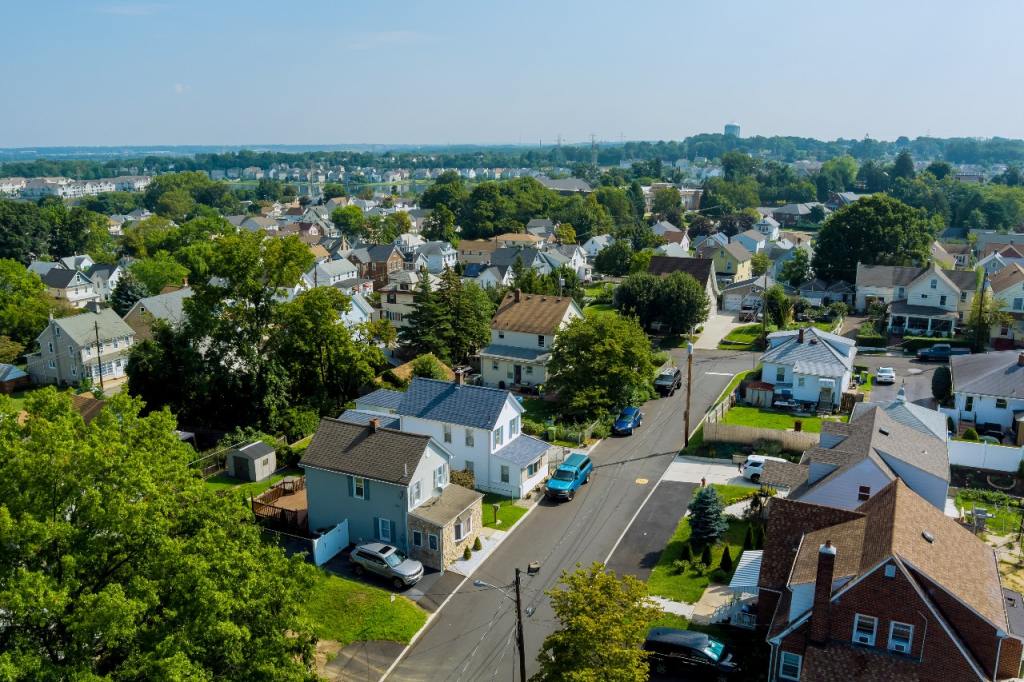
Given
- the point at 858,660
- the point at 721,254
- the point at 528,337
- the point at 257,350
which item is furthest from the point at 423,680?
the point at 721,254

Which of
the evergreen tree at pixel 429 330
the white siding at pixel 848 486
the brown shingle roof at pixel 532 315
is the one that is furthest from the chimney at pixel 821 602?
the evergreen tree at pixel 429 330

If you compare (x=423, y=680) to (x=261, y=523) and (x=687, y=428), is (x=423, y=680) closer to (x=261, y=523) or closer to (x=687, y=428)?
(x=261, y=523)

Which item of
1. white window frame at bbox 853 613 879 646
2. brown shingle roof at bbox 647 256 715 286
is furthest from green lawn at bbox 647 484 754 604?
brown shingle roof at bbox 647 256 715 286

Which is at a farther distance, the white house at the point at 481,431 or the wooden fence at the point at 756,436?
the wooden fence at the point at 756,436

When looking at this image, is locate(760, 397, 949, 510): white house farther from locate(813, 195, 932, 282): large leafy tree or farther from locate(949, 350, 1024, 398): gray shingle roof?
locate(813, 195, 932, 282): large leafy tree

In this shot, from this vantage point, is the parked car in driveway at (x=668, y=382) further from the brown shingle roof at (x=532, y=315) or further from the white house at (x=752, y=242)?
the white house at (x=752, y=242)

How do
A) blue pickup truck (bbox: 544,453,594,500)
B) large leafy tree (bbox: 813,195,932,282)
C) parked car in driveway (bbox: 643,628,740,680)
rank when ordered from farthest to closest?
large leafy tree (bbox: 813,195,932,282)
blue pickup truck (bbox: 544,453,594,500)
parked car in driveway (bbox: 643,628,740,680)
